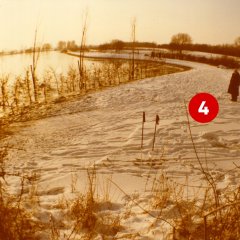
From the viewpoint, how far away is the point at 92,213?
15.8 ft

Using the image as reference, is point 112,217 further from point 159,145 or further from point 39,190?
point 159,145

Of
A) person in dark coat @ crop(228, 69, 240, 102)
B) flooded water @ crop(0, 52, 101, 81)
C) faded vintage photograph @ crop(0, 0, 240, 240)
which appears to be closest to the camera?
faded vintage photograph @ crop(0, 0, 240, 240)

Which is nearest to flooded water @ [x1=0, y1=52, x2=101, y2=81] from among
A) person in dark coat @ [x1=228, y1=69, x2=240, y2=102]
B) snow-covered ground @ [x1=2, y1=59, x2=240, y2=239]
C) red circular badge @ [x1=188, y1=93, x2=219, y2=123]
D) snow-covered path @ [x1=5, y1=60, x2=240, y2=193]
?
snow-covered path @ [x1=5, y1=60, x2=240, y2=193]

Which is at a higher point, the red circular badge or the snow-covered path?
the red circular badge

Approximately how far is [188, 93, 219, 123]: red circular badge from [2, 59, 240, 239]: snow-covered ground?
10.5 inches

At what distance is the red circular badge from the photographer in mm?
7323

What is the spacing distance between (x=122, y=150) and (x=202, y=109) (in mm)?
2240

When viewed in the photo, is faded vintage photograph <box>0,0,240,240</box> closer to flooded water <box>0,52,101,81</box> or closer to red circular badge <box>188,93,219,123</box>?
red circular badge <box>188,93,219,123</box>

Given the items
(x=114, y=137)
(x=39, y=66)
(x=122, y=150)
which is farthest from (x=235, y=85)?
(x=39, y=66)

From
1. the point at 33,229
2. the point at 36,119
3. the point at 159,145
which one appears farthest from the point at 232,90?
the point at 33,229

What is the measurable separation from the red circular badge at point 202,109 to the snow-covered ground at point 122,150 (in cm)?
27

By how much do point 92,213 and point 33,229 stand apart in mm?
843

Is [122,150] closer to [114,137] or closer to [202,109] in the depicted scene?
[114,137]

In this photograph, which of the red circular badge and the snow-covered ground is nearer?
the snow-covered ground
